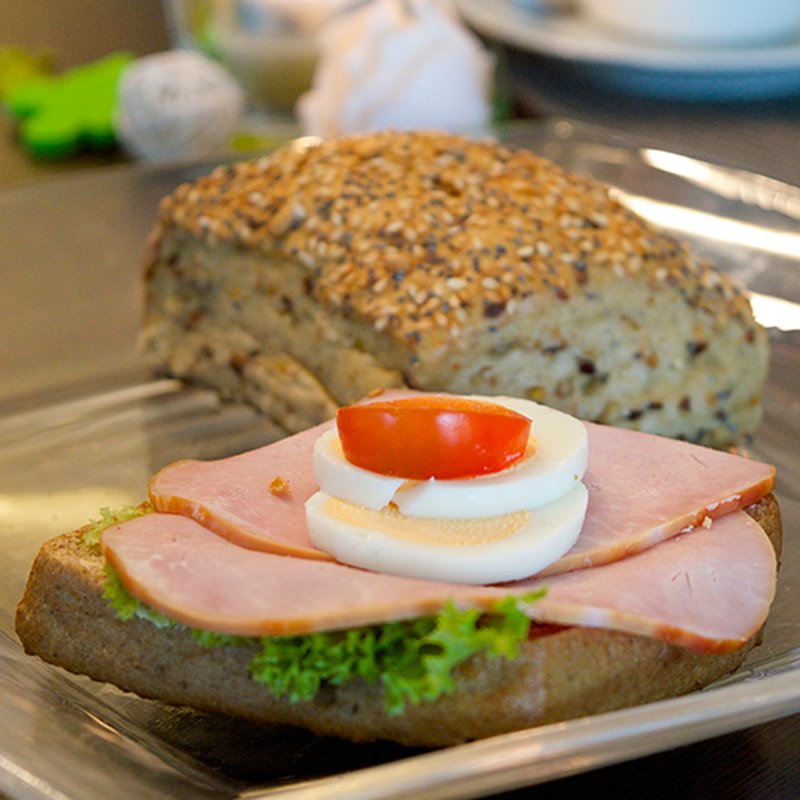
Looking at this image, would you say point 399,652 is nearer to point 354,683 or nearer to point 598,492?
point 354,683

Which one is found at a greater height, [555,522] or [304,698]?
[555,522]

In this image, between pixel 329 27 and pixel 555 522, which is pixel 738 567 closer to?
pixel 555 522

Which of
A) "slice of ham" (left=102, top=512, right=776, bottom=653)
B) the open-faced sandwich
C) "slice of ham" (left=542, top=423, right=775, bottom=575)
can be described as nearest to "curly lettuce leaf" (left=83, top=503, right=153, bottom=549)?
the open-faced sandwich

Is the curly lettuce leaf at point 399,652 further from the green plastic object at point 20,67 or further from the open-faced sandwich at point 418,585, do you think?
the green plastic object at point 20,67

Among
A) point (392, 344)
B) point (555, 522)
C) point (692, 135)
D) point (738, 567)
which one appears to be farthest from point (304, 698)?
point (692, 135)

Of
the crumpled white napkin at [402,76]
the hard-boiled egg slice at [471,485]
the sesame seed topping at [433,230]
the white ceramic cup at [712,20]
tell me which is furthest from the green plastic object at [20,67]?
the hard-boiled egg slice at [471,485]
